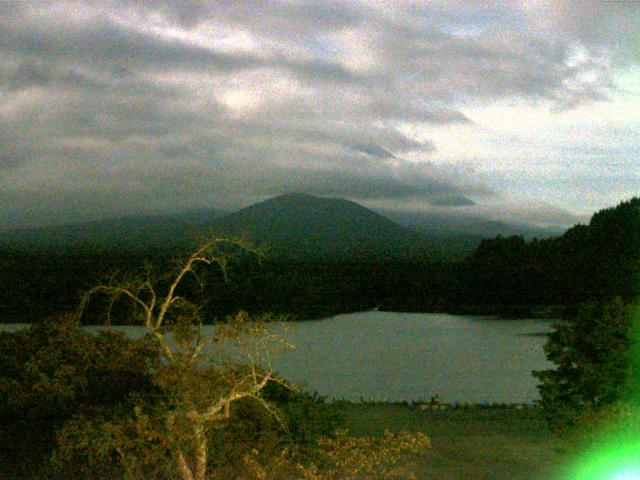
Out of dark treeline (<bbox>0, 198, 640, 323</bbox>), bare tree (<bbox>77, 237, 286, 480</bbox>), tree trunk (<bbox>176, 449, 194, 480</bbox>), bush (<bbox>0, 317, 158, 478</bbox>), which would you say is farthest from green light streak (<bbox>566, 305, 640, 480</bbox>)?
dark treeline (<bbox>0, 198, 640, 323</bbox>)

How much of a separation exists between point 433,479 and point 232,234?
3.60m

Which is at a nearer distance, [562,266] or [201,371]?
[201,371]

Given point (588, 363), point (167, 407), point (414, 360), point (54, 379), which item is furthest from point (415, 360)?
point (167, 407)

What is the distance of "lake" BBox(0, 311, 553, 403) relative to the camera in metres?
14.3

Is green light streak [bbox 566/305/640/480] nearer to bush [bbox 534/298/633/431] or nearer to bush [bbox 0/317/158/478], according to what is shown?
bush [bbox 534/298/633/431]

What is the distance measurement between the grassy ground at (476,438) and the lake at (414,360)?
1.17 meters

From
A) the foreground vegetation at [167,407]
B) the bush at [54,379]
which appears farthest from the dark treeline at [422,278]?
the foreground vegetation at [167,407]

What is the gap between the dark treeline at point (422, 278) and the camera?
20.8 meters

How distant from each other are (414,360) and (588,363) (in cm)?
830

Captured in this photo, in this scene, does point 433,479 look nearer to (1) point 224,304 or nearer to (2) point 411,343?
(2) point 411,343

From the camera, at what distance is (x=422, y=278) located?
2923 cm

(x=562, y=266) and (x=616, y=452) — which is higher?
(x=562, y=266)

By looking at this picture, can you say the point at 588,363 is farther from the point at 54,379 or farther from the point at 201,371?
the point at 54,379

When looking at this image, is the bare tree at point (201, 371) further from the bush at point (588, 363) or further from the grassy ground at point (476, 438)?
the bush at point (588, 363)
